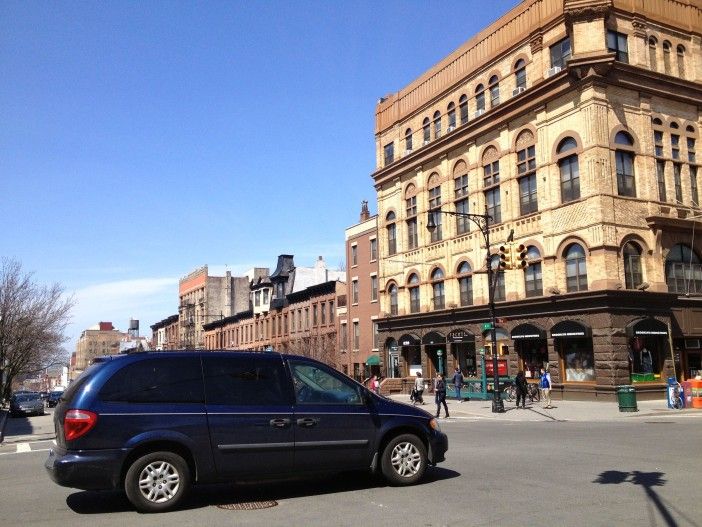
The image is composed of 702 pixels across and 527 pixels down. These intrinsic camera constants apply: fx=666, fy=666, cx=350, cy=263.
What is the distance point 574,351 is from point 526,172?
9.72m

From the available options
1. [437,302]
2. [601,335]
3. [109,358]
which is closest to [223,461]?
[109,358]

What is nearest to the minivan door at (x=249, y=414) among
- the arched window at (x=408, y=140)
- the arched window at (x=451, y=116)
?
the arched window at (x=451, y=116)

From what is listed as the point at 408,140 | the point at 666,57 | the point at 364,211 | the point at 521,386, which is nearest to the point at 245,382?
the point at 521,386

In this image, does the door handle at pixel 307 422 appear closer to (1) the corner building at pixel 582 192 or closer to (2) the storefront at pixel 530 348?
(1) the corner building at pixel 582 192

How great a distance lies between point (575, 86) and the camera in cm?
3203

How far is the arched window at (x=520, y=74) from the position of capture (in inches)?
1423

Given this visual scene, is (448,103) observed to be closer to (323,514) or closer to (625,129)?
(625,129)

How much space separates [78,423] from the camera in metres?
7.73

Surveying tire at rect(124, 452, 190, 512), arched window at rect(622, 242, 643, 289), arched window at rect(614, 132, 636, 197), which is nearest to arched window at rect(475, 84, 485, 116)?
arched window at rect(614, 132, 636, 197)

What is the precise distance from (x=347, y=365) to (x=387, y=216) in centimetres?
1346

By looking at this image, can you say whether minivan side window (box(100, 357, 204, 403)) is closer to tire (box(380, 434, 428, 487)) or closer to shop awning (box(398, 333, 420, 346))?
tire (box(380, 434, 428, 487))

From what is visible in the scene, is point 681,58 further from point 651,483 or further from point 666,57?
point 651,483

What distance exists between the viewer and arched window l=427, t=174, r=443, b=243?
42.6 metres

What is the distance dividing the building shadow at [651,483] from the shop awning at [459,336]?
2862 cm
